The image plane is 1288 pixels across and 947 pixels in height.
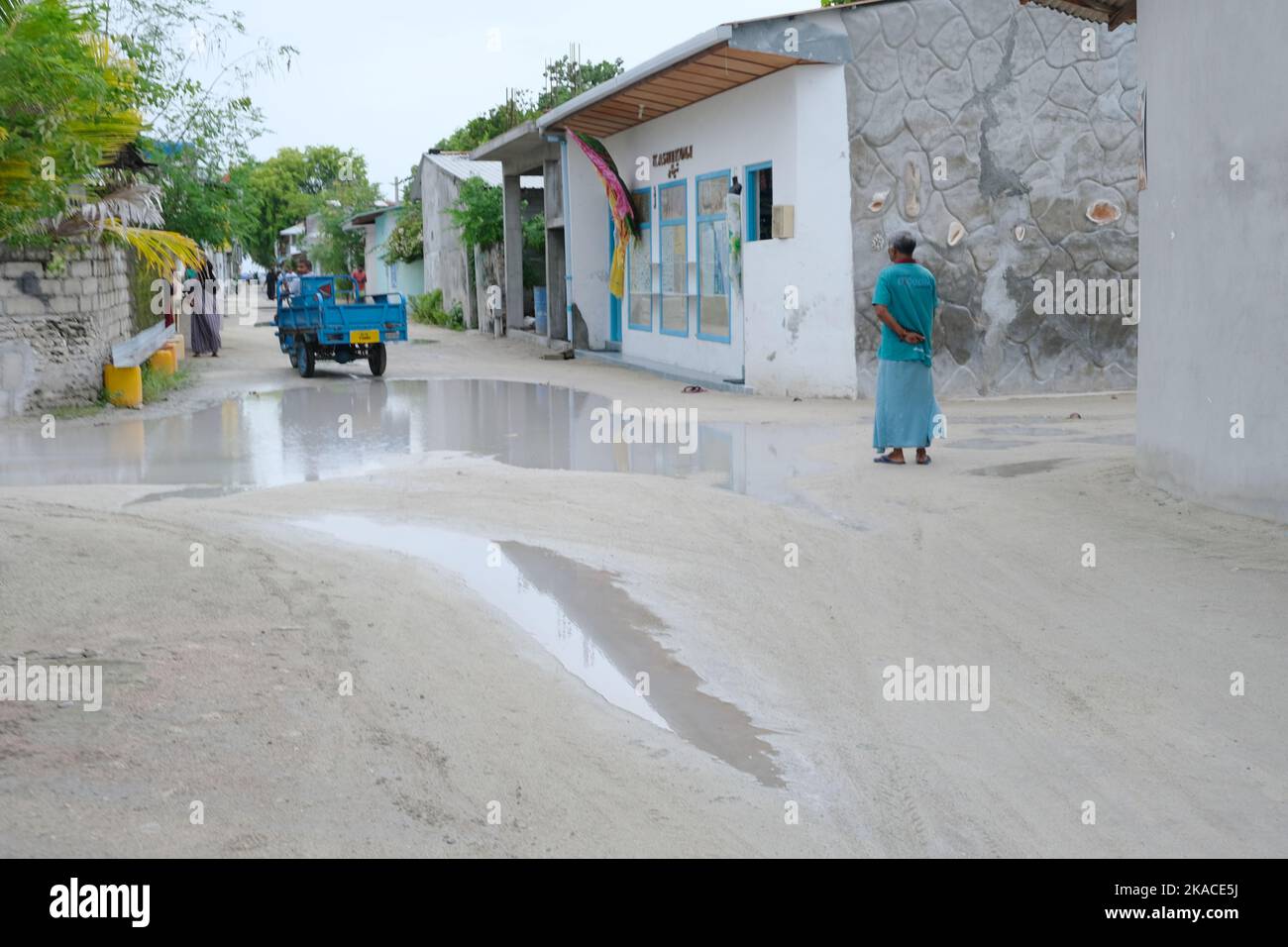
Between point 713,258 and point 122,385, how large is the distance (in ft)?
25.5

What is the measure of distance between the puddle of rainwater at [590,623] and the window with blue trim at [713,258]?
34.2ft

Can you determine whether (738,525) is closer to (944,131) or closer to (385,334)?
(944,131)

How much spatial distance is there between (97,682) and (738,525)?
443cm

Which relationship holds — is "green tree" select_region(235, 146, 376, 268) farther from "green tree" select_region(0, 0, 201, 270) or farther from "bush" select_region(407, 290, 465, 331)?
"green tree" select_region(0, 0, 201, 270)

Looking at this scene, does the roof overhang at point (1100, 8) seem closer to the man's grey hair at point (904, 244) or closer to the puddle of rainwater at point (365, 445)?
the man's grey hair at point (904, 244)

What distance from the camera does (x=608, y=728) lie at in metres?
4.95

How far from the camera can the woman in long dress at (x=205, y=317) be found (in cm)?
2559

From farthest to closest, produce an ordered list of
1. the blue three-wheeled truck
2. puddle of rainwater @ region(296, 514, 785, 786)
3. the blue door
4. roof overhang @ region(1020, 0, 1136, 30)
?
the blue door → the blue three-wheeled truck → roof overhang @ region(1020, 0, 1136, 30) → puddle of rainwater @ region(296, 514, 785, 786)

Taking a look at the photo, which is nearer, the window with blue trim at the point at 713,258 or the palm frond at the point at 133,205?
the palm frond at the point at 133,205

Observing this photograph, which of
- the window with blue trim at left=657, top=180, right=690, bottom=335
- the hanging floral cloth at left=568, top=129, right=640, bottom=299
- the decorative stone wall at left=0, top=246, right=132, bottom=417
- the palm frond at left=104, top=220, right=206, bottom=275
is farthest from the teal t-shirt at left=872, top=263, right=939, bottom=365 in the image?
the hanging floral cloth at left=568, top=129, right=640, bottom=299

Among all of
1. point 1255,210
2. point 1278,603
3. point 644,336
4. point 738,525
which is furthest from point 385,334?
point 1278,603

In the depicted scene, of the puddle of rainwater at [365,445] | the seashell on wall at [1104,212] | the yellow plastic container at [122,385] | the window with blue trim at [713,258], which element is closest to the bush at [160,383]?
the yellow plastic container at [122,385]

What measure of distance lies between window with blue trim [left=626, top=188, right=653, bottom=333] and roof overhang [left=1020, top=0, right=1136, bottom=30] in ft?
34.4

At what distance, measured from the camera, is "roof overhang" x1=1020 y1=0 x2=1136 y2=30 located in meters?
10.5
